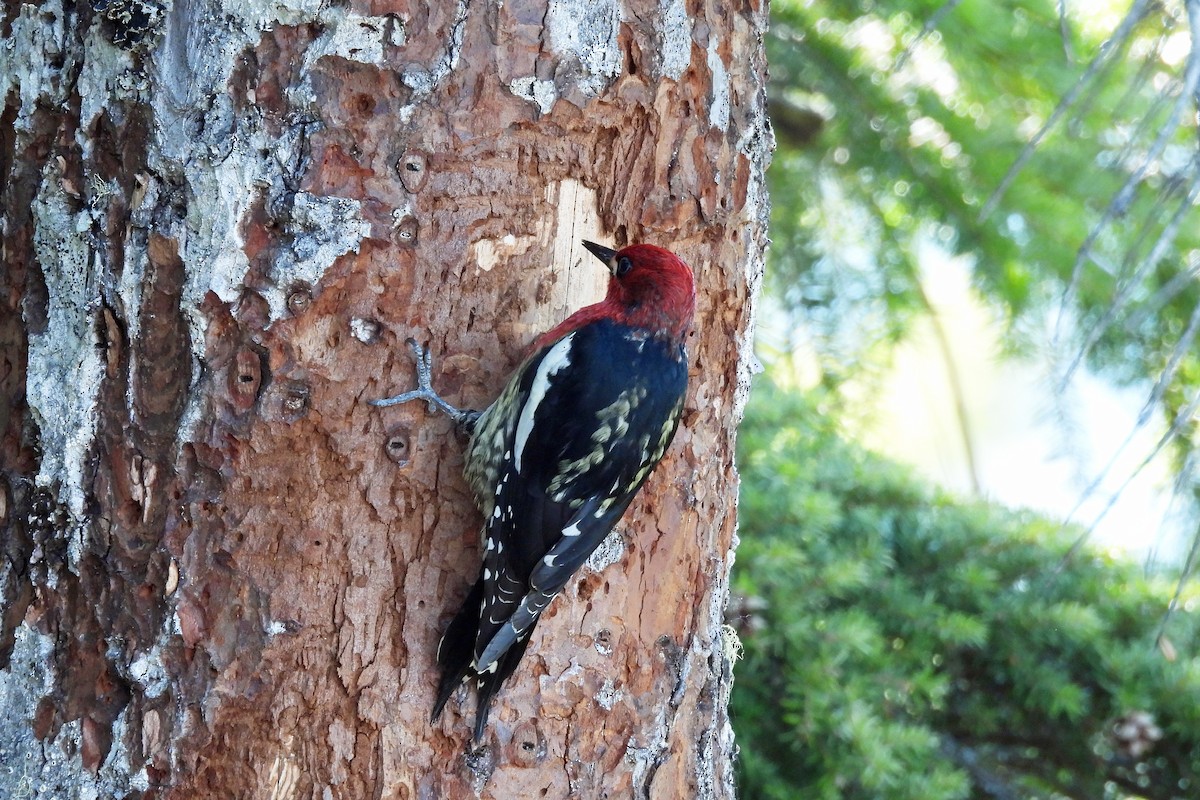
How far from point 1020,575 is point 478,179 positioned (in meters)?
1.90

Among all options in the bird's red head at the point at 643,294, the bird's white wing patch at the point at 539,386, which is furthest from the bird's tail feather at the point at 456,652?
the bird's red head at the point at 643,294

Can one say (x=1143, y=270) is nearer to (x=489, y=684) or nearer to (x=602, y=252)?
(x=602, y=252)

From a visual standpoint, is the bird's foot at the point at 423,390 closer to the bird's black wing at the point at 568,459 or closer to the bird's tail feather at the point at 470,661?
A: the bird's black wing at the point at 568,459

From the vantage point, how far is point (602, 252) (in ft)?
6.36

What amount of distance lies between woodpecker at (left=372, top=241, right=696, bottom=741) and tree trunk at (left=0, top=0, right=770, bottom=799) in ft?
0.16

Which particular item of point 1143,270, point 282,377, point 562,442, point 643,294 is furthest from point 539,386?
point 1143,270

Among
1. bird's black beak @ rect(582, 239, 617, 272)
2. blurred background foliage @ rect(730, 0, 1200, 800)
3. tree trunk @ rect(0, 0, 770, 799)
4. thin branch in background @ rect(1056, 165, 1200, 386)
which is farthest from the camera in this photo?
blurred background foliage @ rect(730, 0, 1200, 800)

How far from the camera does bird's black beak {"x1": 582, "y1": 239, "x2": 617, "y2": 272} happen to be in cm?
192

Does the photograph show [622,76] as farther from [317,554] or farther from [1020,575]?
[1020,575]

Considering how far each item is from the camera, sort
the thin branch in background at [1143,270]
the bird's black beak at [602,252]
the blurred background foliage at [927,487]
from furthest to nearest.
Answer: the blurred background foliage at [927,487], the bird's black beak at [602,252], the thin branch in background at [1143,270]

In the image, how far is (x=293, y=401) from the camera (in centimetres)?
173

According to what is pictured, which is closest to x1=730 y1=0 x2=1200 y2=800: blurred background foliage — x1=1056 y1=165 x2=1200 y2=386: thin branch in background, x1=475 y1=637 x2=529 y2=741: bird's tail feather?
x1=475 y1=637 x2=529 y2=741: bird's tail feather

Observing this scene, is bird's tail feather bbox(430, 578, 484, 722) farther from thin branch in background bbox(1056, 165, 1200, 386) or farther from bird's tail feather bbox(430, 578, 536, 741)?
thin branch in background bbox(1056, 165, 1200, 386)

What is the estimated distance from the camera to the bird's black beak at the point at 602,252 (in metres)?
1.92
